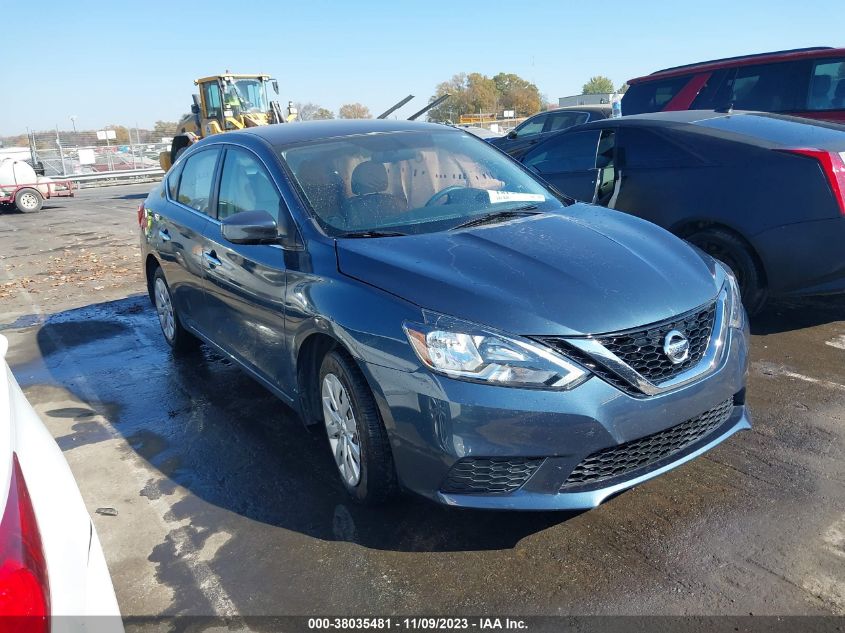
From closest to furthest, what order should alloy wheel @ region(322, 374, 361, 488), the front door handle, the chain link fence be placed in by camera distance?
1. alloy wheel @ region(322, 374, 361, 488)
2. the front door handle
3. the chain link fence

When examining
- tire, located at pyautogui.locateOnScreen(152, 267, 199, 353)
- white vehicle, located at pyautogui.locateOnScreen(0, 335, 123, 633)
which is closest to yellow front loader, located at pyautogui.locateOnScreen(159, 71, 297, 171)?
tire, located at pyautogui.locateOnScreen(152, 267, 199, 353)

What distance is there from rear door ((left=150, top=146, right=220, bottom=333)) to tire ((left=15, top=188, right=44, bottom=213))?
53.2 ft

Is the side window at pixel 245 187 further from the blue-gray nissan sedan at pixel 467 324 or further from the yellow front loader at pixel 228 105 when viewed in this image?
the yellow front loader at pixel 228 105

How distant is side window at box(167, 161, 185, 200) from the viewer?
532 centimetres

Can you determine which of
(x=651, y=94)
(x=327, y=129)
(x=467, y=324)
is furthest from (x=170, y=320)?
(x=651, y=94)

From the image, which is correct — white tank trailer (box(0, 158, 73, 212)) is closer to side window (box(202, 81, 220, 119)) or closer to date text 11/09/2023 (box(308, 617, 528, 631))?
side window (box(202, 81, 220, 119))

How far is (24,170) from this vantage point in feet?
63.5

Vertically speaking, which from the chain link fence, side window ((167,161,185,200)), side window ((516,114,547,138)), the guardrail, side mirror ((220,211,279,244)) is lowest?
side mirror ((220,211,279,244))

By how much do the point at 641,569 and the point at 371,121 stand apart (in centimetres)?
312

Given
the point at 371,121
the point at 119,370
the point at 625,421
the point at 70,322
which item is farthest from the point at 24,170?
the point at 625,421

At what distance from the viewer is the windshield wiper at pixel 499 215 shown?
352 centimetres

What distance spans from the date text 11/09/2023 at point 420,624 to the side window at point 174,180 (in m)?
3.75

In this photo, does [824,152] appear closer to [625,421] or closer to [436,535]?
[625,421]

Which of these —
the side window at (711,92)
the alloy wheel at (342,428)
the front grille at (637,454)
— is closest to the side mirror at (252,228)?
the alloy wheel at (342,428)
